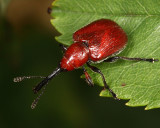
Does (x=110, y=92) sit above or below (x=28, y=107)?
above

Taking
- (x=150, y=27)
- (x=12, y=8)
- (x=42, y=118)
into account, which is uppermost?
(x=12, y=8)

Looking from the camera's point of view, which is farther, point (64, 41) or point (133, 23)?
point (64, 41)

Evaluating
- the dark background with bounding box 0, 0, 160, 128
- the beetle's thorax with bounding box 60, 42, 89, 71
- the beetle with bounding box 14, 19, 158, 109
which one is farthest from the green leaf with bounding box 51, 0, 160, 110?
the dark background with bounding box 0, 0, 160, 128

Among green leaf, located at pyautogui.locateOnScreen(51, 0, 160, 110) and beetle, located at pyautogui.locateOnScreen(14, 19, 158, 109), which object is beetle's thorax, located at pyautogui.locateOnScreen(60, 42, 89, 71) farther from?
green leaf, located at pyautogui.locateOnScreen(51, 0, 160, 110)

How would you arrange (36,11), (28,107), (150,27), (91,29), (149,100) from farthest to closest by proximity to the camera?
(36,11), (28,107), (91,29), (150,27), (149,100)

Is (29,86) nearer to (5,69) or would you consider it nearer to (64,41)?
(5,69)

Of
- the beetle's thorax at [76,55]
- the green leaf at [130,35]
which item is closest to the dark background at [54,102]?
the beetle's thorax at [76,55]

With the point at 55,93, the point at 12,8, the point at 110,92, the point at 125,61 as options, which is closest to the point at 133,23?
the point at 125,61
